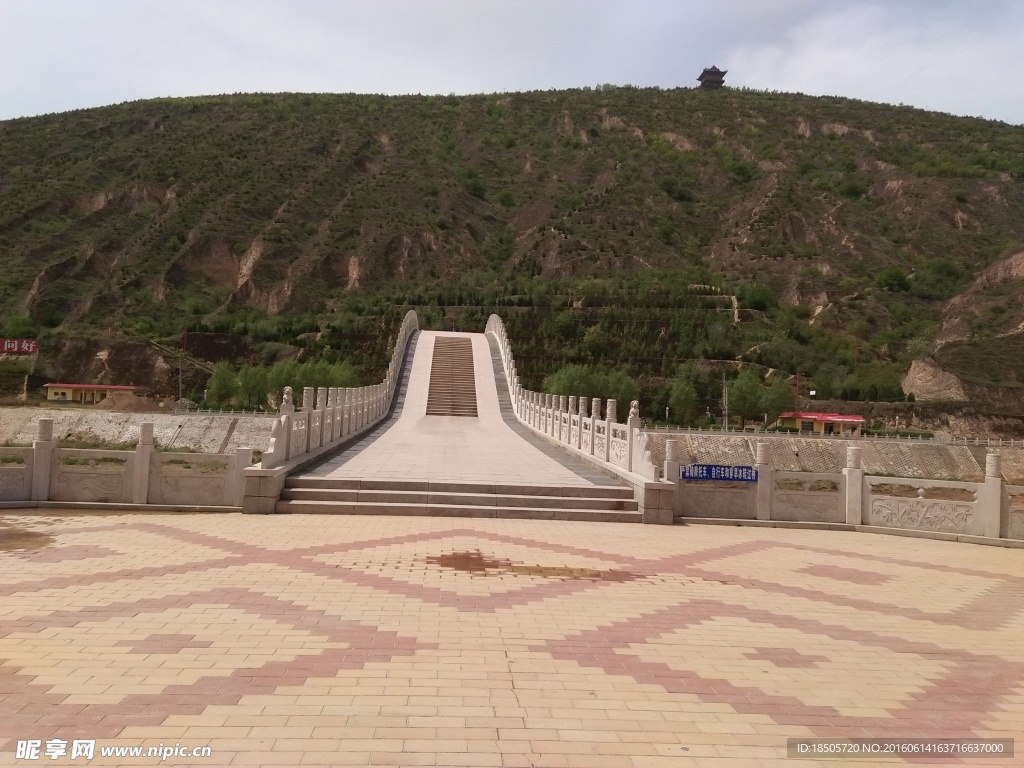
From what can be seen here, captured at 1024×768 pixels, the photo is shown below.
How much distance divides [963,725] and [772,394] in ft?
154

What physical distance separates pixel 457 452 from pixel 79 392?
42.5m

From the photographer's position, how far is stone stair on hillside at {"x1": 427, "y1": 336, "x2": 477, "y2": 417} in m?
28.6

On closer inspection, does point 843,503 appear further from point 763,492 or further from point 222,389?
point 222,389

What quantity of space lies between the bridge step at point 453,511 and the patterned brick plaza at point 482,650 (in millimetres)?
1827

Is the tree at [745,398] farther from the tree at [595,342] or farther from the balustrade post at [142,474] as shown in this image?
the balustrade post at [142,474]

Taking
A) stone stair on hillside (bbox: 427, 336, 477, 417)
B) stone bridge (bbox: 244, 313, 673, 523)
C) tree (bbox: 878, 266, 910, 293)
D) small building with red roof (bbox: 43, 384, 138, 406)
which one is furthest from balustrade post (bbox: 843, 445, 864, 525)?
tree (bbox: 878, 266, 910, 293)

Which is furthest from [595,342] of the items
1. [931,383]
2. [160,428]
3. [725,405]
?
[160,428]

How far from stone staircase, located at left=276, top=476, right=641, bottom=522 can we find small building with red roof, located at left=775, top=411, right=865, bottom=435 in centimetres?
3819

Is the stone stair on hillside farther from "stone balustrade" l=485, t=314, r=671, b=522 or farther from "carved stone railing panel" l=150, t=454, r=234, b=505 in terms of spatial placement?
"carved stone railing panel" l=150, t=454, r=234, b=505

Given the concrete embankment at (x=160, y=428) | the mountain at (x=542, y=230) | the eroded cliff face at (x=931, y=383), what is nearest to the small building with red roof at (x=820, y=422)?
the mountain at (x=542, y=230)

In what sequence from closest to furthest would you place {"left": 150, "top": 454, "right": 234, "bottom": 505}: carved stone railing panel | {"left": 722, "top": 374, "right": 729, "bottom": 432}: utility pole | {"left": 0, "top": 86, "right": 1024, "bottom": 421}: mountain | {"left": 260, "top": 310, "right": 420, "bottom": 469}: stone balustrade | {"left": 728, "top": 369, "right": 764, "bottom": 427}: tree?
{"left": 150, "top": 454, "right": 234, "bottom": 505}: carved stone railing panel
{"left": 260, "top": 310, "right": 420, "bottom": 469}: stone balustrade
{"left": 722, "top": 374, "right": 729, "bottom": 432}: utility pole
{"left": 728, "top": 369, "right": 764, "bottom": 427}: tree
{"left": 0, "top": 86, "right": 1024, "bottom": 421}: mountain

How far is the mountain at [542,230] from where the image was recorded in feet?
199

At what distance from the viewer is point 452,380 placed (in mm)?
32625

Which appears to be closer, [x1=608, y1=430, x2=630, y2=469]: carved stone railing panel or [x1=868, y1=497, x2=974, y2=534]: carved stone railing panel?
[x1=868, y1=497, x2=974, y2=534]: carved stone railing panel
